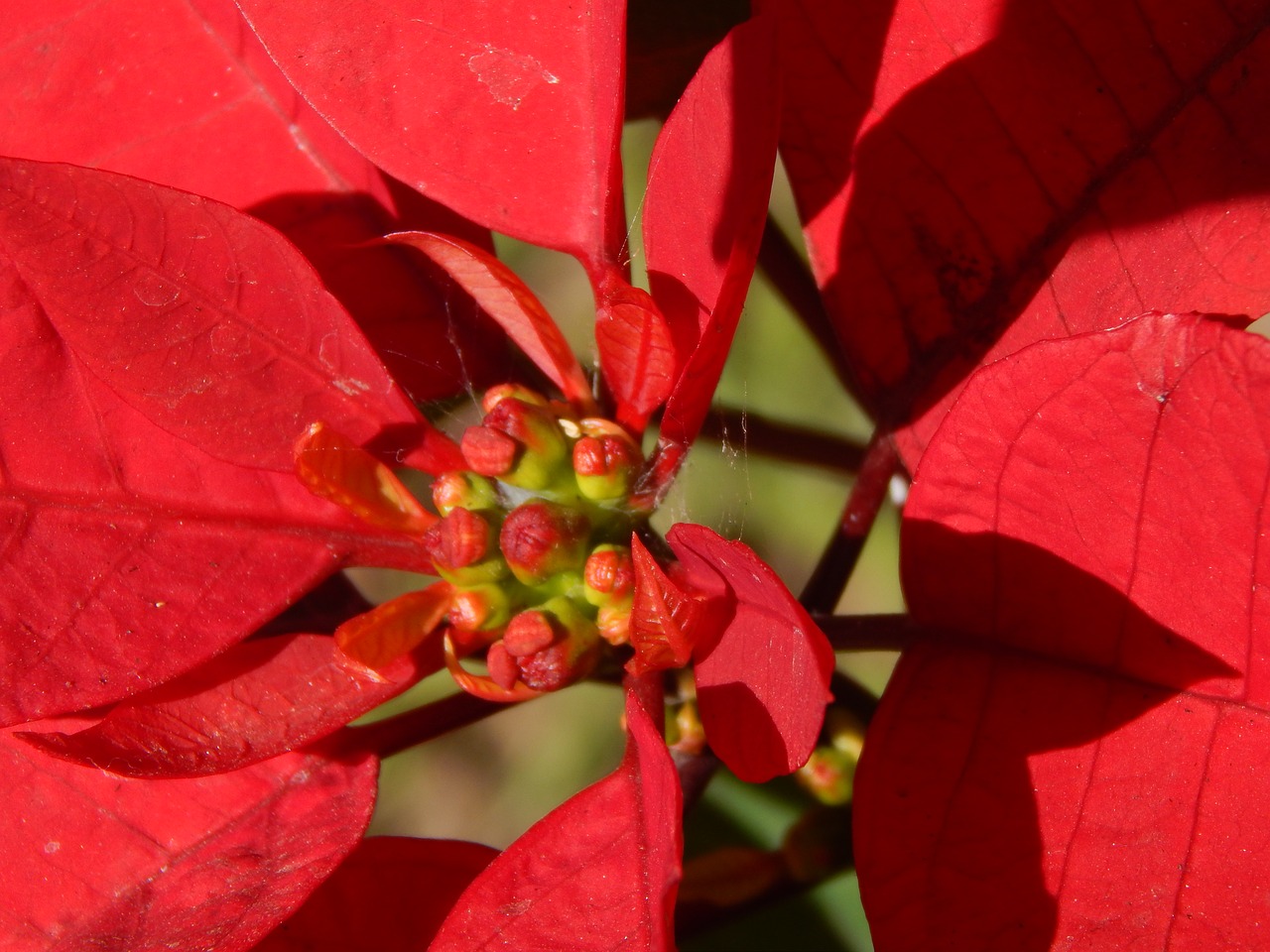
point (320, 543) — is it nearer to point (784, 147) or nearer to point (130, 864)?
point (130, 864)

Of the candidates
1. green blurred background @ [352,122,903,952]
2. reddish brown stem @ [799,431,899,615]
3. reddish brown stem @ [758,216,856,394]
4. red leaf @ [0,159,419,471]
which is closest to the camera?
red leaf @ [0,159,419,471]

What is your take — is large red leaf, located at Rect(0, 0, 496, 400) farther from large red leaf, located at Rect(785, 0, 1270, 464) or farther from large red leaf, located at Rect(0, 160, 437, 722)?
large red leaf, located at Rect(785, 0, 1270, 464)

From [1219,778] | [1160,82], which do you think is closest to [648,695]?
[1219,778]

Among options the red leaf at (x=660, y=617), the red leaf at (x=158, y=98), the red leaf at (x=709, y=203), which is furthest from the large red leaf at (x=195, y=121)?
the red leaf at (x=660, y=617)

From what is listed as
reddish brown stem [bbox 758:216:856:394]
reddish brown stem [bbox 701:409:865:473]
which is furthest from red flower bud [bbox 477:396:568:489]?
reddish brown stem [bbox 701:409:865:473]

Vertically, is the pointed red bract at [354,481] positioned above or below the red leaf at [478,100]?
below

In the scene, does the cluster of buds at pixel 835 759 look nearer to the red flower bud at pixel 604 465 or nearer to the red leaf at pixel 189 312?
the red flower bud at pixel 604 465
